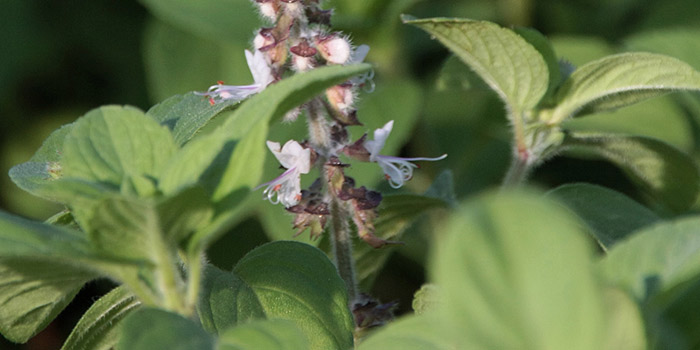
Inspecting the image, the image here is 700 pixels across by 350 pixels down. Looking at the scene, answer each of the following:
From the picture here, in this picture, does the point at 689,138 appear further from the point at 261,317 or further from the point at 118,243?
the point at 118,243

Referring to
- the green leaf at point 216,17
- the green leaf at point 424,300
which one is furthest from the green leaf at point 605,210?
the green leaf at point 216,17

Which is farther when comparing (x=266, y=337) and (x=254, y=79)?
(x=254, y=79)

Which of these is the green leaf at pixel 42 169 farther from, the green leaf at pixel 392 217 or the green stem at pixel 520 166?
the green stem at pixel 520 166

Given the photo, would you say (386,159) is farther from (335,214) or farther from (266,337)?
(266,337)

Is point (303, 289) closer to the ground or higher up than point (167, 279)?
closer to the ground

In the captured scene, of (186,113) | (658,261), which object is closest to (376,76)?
(186,113)

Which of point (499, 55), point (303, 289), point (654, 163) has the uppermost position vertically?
point (499, 55)
